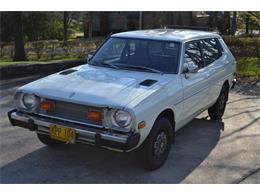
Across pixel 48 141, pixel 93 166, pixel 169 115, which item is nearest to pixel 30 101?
pixel 48 141

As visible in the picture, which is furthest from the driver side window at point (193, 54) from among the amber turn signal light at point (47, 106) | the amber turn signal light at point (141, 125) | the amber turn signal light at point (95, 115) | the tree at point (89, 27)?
the tree at point (89, 27)

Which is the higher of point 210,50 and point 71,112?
point 210,50

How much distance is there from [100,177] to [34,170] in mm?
826

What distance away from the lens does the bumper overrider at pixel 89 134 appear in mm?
4230

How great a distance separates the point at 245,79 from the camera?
11734 mm

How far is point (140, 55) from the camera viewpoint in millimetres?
5680

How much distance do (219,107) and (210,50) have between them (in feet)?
3.78

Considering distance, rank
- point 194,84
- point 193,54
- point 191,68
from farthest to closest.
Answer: point 193,54, point 194,84, point 191,68

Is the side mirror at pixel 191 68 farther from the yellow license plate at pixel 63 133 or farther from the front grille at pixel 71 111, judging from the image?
the yellow license plate at pixel 63 133

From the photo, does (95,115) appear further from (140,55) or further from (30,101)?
(140,55)

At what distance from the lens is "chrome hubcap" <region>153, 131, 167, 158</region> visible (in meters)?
4.77

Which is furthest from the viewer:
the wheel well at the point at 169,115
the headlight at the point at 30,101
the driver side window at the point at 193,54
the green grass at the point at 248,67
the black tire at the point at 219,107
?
the green grass at the point at 248,67

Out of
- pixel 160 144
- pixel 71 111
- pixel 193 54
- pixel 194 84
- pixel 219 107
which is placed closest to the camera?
pixel 71 111

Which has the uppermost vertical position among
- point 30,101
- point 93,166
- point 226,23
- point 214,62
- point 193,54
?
point 193,54
